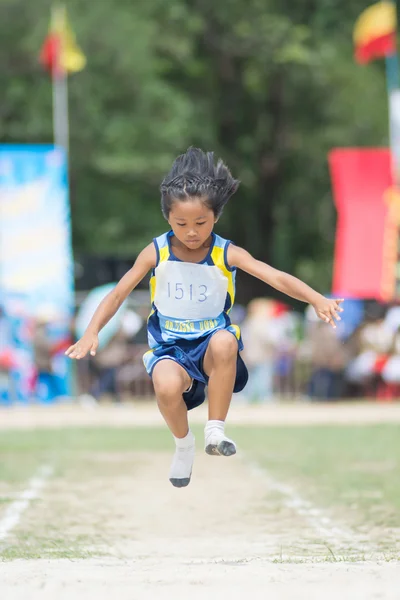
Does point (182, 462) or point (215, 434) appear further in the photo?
point (182, 462)

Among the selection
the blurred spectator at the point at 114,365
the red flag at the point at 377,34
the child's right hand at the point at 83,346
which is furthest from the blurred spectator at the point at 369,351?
the child's right hand at the point at 83,346

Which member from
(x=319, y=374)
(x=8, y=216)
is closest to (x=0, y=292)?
(x=8, y=216)

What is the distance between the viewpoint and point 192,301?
6.57 m

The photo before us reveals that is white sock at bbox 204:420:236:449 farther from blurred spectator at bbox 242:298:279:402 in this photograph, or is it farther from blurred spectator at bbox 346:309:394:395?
blurred spectator at bbox 346:309:394:395

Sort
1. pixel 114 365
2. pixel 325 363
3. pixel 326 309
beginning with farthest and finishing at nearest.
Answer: pixel 114 365, pixel 325 363, pixel 326 309

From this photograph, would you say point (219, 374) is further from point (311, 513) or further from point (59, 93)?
point (59, 93)

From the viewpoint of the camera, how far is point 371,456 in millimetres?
14547

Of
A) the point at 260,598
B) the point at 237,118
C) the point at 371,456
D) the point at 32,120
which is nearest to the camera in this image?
the point at 260,598

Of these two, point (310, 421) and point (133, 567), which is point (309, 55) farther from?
point (133, 567)

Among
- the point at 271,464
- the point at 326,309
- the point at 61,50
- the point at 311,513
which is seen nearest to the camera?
the point at 326,309

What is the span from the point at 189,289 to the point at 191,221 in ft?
1.30

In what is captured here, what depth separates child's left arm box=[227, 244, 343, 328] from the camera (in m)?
6.27

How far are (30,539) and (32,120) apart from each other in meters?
25.5

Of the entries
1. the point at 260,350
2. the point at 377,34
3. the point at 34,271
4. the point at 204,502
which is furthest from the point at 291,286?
the point at 377,34
